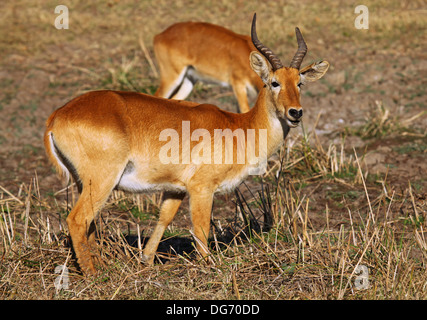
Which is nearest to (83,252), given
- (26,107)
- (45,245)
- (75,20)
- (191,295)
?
(45,245)

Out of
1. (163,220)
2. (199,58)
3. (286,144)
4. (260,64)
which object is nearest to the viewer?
(163,220)

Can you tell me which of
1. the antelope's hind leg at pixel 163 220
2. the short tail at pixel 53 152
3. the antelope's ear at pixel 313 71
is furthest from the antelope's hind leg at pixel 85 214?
the antelope's ear at pixel 313 71

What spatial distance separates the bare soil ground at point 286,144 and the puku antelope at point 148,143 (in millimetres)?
473

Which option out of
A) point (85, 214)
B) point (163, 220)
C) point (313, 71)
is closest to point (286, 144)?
point (313, 71)

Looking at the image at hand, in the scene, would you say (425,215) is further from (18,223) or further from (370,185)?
(18,223)

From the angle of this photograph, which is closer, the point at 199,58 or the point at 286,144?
the point at 286,144

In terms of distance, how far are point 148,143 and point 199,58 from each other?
19.6 feet

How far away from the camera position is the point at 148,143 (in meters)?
5.82

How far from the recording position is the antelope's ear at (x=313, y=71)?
20.7ft

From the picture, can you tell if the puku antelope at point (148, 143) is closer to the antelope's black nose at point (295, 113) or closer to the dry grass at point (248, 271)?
the antelope's black nose at point (295, 113)

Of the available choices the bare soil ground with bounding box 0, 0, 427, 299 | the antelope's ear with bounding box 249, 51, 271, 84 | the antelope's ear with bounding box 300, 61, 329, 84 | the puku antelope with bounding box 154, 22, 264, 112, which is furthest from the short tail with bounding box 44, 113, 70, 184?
the puku antelope with bounding box 154, 22, 264, 112

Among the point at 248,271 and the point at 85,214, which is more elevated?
the point at 85,214

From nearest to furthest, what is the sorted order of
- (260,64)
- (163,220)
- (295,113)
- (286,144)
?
1. (295,113)
2. (163,220)
3. (260,64)
4. (286,144)

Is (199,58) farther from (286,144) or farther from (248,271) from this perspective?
(248,271)
